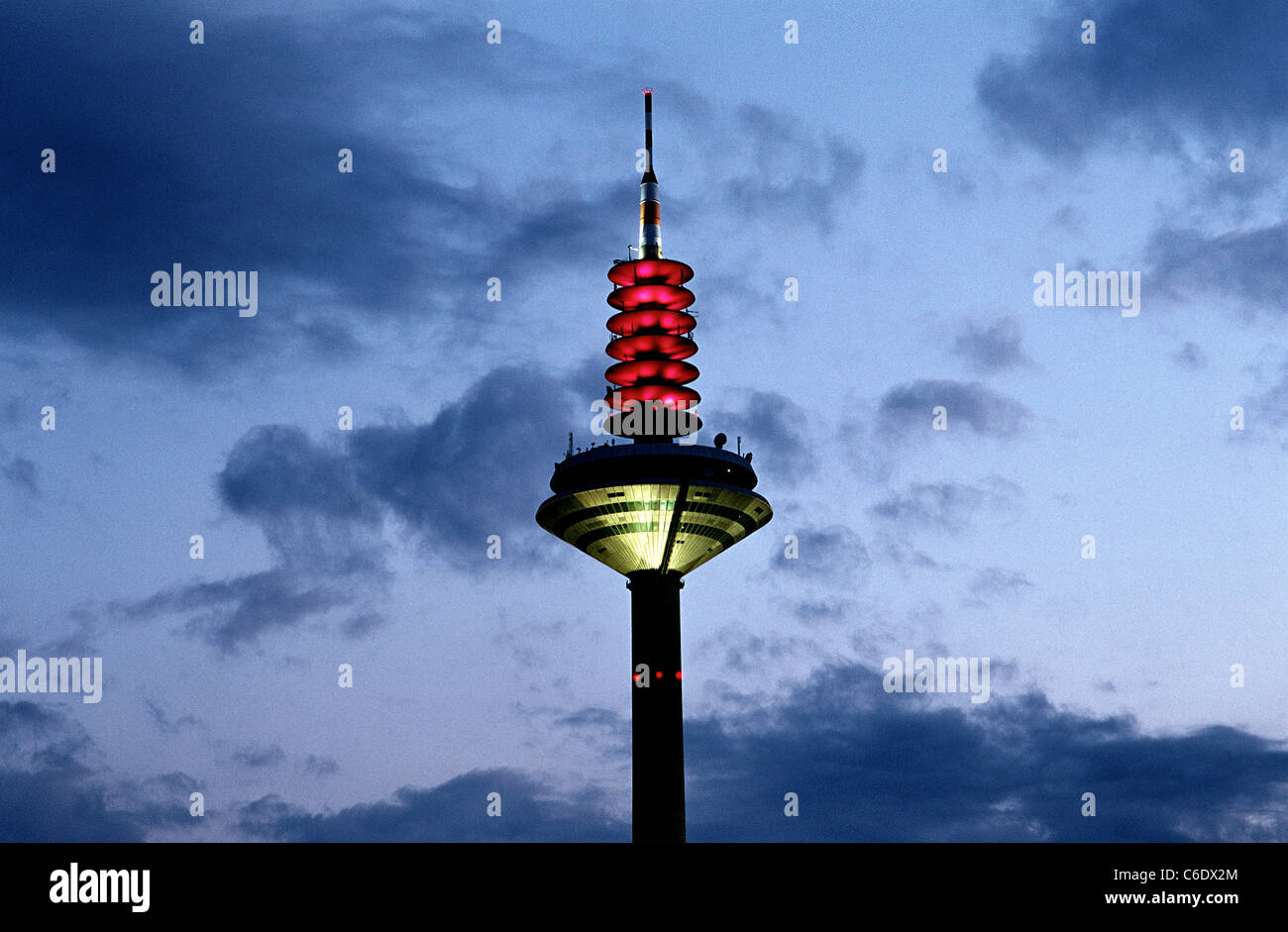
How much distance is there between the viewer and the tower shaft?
130 meters

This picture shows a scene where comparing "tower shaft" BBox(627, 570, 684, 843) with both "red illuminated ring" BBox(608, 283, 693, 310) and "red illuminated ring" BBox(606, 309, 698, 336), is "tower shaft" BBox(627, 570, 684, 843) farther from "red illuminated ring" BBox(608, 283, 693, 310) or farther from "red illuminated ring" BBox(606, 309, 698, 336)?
"red illuminated ring" BBox(608, 283, 693, 310)

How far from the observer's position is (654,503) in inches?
5162

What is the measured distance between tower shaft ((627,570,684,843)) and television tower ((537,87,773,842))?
0.31ft

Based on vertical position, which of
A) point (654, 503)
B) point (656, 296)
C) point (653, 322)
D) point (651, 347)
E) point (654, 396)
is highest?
point (656, 296)

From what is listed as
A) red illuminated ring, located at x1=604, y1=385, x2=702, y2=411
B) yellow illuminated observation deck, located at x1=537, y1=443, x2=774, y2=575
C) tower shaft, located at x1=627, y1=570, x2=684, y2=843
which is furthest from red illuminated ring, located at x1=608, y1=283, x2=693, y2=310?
tower shaft, located at x1=627, y1=570, x2=684, y2=843

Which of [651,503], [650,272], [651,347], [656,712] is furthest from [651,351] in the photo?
[656,712]

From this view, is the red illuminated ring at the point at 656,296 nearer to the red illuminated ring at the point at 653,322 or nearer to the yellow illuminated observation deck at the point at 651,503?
the red illuminated ring at the point at 653,322

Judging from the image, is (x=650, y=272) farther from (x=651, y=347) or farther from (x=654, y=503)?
(x=654, y=503)

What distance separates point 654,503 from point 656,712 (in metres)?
20.0

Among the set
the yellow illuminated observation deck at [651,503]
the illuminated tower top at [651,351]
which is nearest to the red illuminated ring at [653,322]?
the illuminated tower top at [651,351]

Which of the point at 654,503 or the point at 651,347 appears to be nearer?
the point at 654,503

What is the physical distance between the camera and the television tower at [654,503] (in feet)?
430
